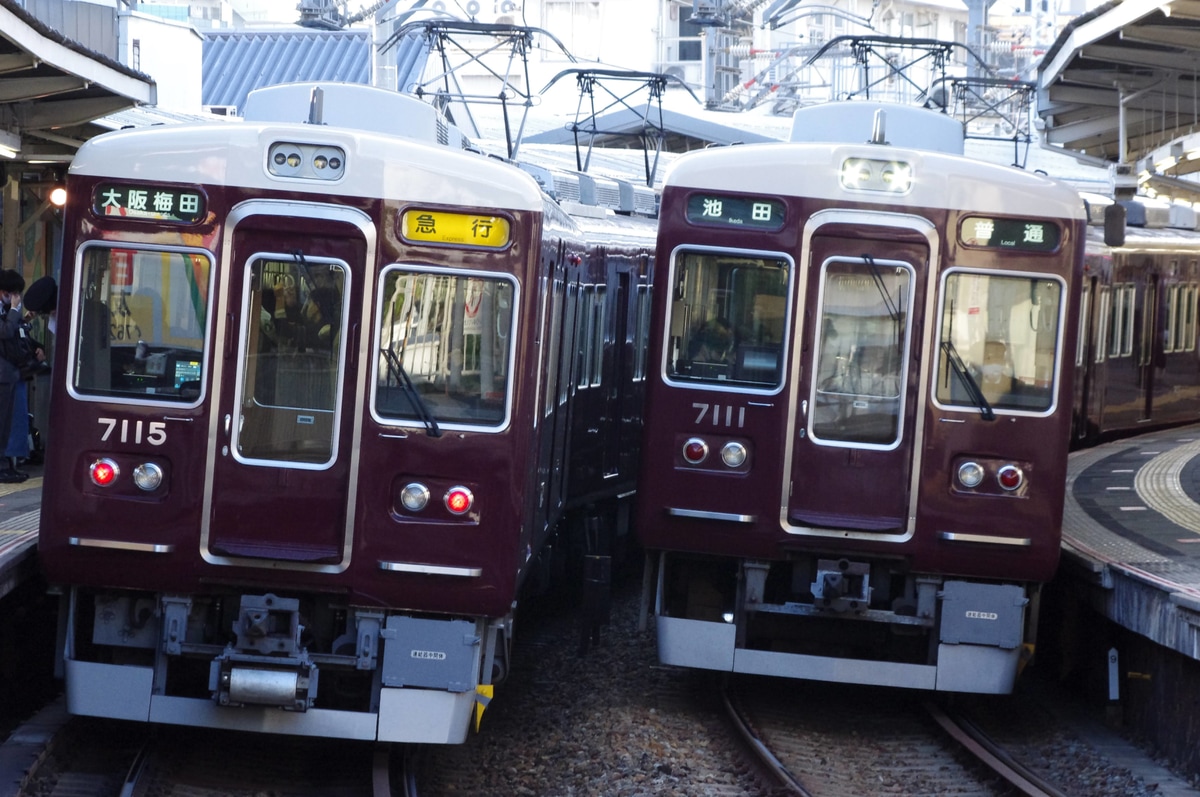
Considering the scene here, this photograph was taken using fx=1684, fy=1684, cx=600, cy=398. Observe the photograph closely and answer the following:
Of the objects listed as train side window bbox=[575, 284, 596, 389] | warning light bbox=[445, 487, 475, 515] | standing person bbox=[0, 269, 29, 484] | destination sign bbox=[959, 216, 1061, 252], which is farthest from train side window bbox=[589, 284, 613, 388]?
warning light bbox=[445, 487, 475, 515]

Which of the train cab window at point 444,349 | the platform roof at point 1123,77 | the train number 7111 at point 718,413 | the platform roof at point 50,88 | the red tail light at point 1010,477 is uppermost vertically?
the platform roof at point 1123,77

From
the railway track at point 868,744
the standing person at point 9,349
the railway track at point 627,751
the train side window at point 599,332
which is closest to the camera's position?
the railway track at point 627,751

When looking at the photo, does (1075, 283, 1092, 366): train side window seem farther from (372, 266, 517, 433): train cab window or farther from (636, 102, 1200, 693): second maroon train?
(372, 266, 517, 433): train cab window

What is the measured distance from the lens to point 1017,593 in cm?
866

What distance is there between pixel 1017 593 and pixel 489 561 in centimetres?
302

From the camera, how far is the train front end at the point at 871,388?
847 centimetres

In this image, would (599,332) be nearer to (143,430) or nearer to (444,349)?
(444,349)

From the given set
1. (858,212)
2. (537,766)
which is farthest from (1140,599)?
(537,766)

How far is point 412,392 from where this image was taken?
7.18 meters

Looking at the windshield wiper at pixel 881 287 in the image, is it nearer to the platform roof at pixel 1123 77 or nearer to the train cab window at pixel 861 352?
the train cab window at pixel 861 352

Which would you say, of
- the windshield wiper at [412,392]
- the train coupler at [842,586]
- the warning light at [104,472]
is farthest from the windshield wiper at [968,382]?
the warning light at [104,472]

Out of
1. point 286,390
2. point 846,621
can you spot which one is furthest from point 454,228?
point 846,621

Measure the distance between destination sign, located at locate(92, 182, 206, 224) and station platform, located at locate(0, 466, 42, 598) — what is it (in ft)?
5.91

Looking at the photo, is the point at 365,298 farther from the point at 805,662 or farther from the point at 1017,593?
the point at 1017,593
